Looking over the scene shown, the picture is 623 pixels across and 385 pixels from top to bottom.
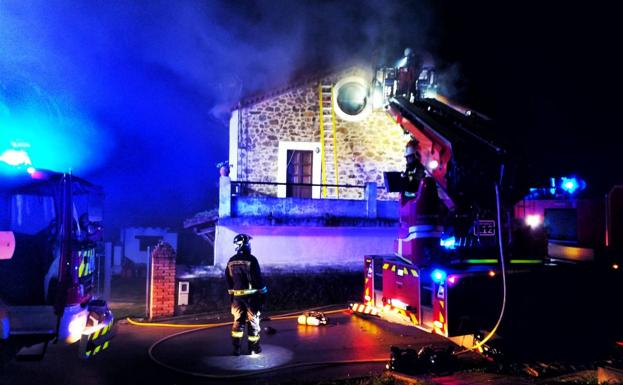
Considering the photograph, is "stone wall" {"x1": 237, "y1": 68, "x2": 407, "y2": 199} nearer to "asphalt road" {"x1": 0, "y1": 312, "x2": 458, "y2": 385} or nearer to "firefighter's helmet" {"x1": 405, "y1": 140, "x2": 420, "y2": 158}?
"asphalt road" {"x1": 0, "y1": 312, "x2": 458, "y2": 385}

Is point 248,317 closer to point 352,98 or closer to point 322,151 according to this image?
point 322,151

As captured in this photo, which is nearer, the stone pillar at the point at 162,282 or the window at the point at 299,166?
the stone pillar at the point at 162,282

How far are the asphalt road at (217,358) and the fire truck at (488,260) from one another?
34.0 inches

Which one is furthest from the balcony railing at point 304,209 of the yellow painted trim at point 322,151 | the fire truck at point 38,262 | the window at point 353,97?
the fire truck at point 38,262

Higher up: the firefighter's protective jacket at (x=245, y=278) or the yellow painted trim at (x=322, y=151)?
the yellow painted trim at (x=322, y=151)

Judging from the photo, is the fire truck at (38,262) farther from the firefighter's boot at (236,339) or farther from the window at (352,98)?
the window at (352,98)

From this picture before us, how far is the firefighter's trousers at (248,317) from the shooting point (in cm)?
640

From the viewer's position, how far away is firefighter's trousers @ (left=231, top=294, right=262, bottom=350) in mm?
6402

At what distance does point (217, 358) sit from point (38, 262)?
265cm

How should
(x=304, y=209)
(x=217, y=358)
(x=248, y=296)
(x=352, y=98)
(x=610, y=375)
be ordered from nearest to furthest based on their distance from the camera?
(x=610, y=375), (x=217, y=358), (x=248, y=296), (x=304, y=209), (x=352, y=98)

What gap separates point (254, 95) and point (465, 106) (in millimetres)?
6842

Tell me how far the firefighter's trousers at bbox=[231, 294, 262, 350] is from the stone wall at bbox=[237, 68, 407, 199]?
800cm

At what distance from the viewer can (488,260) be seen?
643cm

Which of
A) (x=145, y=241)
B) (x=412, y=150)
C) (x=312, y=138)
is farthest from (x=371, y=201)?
(x=145, y=241)
